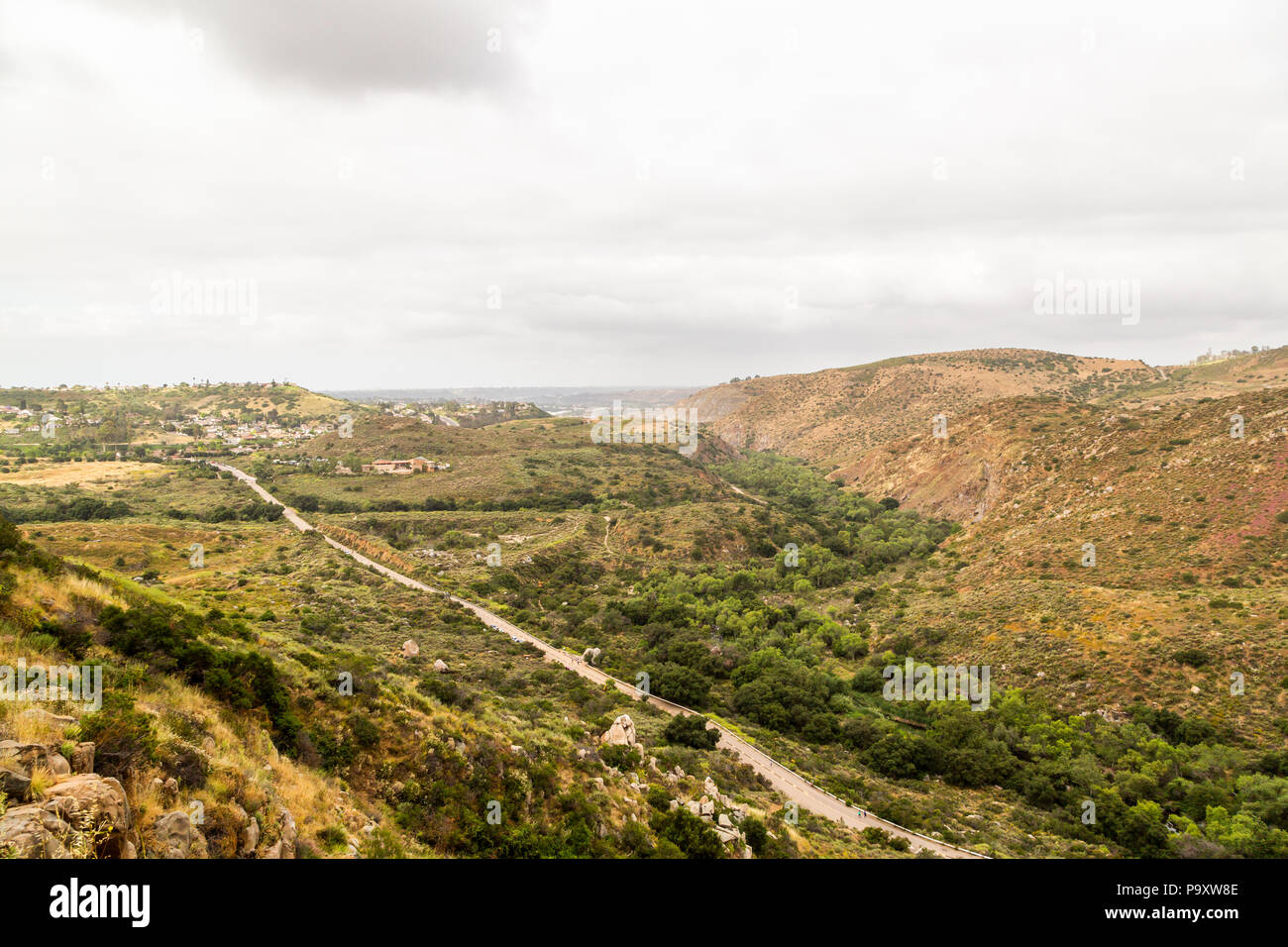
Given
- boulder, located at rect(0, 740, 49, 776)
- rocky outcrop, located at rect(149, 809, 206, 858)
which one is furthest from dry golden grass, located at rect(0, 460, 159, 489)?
rocky outcrop, located at rect(149, 809, 206, 858)

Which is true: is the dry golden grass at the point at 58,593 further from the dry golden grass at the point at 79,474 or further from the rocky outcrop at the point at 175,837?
the dry golden grass at the point at 79,474

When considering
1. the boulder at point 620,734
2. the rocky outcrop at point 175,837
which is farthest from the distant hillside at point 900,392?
the rocky outcrop at point 175,837

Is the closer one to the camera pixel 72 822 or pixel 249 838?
pixel 72 822

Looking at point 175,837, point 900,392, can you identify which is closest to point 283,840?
point 175,837

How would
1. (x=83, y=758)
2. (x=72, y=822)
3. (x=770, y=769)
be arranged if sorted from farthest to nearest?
(x=770, y=769) → (x=83, y=758) → (x=72, y=822)

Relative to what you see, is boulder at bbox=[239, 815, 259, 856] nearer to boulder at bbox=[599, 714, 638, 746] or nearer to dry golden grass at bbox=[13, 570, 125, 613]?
dry golden grass at bbox=[13, 570, 125, 613]

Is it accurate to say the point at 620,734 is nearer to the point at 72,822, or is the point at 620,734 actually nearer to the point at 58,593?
the point at 58,593

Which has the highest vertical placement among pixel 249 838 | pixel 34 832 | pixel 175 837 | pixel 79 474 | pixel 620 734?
pixel 79 474

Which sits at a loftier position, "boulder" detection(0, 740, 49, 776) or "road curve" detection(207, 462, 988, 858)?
"boulder" detection(0, 740, 49, 776)

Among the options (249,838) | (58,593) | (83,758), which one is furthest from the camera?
(58,593)

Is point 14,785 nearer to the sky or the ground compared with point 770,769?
nearer to the sky
